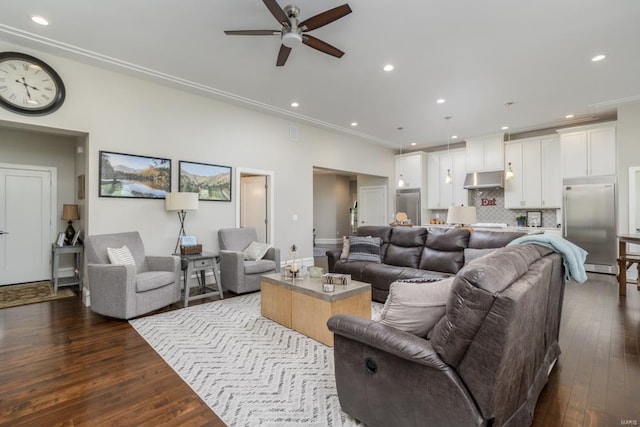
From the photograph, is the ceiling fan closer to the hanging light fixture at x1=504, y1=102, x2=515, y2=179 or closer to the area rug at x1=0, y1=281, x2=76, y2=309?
the hanging light fixture at x1=504, y1=102, x2=515, y2=179

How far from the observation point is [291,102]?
5.46 meters

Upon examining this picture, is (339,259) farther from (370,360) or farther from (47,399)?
(47,399)

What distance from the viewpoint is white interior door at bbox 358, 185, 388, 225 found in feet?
29.5

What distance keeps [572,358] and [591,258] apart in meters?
4.71

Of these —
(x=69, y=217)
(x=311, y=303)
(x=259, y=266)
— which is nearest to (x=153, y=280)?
(x=259, y=266)

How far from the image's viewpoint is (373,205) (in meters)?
9.26

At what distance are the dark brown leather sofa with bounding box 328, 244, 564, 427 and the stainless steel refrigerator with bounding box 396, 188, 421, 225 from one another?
6780mm

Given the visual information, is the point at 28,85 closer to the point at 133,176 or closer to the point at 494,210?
the point at 133,176

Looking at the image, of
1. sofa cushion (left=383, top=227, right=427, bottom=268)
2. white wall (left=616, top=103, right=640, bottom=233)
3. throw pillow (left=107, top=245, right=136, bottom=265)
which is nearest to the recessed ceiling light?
throw pillow (left=107, top=245, right=136, bottom=265)

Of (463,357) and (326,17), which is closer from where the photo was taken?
(463,357)

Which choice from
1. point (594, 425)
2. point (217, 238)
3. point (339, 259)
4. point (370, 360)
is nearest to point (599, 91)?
point (339, 259)

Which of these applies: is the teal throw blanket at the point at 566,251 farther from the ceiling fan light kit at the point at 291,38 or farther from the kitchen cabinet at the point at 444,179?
the kitchen cabinet at the point at 444,179

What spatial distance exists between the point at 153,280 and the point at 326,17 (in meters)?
3.41

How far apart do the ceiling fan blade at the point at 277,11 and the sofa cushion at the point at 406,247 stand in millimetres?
3097
